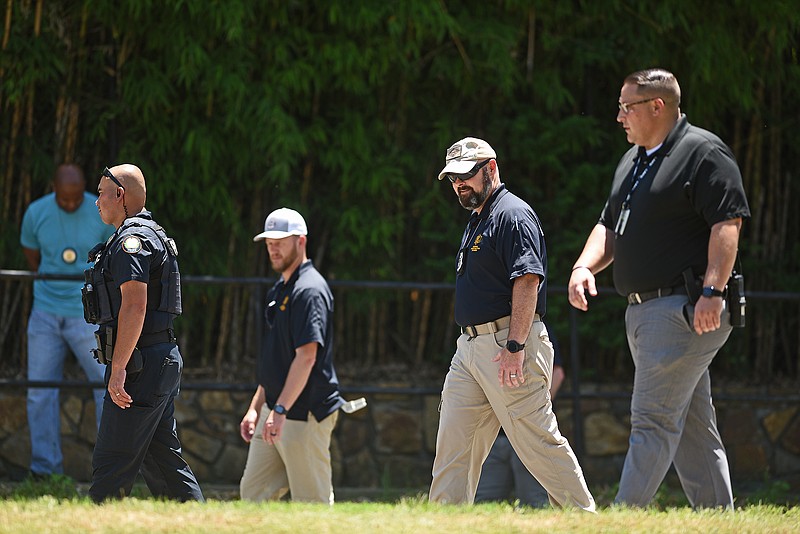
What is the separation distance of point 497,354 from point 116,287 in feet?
5.45

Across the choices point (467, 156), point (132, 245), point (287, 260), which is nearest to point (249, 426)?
point (287, 260)

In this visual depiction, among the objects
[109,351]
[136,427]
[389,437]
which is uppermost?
[109,351]

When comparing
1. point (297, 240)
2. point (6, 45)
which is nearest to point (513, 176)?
point (297, 240)

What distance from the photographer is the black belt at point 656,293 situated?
461 cm

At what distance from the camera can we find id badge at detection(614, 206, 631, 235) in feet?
15.5

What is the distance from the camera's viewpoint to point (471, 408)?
497 cm

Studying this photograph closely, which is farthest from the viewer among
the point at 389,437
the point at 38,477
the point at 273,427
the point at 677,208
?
the point at 389,437

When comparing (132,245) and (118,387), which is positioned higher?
(132,245)

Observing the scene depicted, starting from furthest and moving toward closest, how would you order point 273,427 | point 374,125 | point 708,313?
point 374,125
point 273,427
point 708,313

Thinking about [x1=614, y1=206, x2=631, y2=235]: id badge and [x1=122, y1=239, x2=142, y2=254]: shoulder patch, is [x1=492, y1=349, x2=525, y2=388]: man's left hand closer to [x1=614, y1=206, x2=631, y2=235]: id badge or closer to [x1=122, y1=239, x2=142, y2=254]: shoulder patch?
[x1=614, y1=206, x2=631, y2=235]: id badge

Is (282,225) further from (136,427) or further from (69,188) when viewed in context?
(69,188)

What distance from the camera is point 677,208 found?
4609 millimetres

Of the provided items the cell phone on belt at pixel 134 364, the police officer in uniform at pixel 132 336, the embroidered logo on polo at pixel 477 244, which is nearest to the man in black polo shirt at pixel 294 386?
the police officer in uniform at pixel 132 336

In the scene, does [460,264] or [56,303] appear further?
[56,303]
